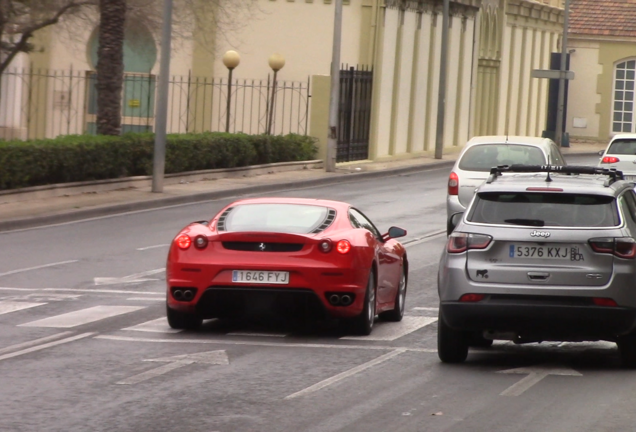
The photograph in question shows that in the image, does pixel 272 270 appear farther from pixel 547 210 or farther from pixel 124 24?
pixel 124 24

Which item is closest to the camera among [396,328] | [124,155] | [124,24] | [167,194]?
[396,328]

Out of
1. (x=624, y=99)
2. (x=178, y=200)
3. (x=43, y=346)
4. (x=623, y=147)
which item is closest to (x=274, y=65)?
(x=178, y=200)

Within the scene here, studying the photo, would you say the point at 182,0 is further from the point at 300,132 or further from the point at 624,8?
the point at 624,8

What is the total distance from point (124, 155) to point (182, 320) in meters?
16.5

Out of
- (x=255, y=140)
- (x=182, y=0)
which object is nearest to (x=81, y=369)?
(x=255, y=140)

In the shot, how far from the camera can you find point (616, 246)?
10258 mm

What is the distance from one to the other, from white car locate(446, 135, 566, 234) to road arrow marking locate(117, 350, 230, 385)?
10677mm

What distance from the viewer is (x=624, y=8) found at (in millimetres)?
67000

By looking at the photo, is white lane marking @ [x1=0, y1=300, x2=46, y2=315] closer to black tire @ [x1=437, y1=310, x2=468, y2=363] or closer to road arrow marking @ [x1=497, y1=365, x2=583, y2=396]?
→ black tire @ [x1=437, y1=310, x2=468, y2=363]

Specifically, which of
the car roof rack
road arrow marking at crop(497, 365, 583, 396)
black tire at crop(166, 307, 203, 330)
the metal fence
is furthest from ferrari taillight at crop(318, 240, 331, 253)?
the metal fence

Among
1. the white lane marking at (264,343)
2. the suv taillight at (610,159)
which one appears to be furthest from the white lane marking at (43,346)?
the suv taillight at (610,159)

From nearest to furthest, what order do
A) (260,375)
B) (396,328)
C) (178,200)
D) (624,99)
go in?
1. (260,375)
2. (396,328)
3. (178,200)
4. (624,99)

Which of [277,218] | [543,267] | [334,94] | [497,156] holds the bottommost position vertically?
[543,267]

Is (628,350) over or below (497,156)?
below
